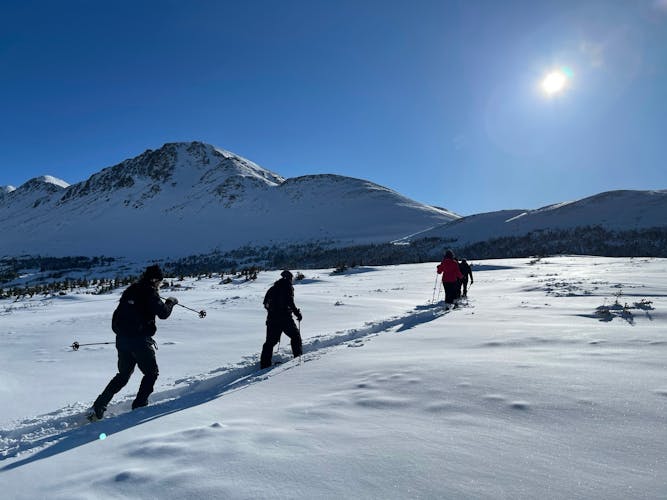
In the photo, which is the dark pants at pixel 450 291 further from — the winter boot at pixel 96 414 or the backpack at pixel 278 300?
the winter boot at pixel 96 414

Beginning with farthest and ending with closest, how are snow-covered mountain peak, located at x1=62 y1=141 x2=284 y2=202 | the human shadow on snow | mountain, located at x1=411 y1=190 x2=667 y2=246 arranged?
1. snow-covered mountain peak, located at x1=62 y1=141 x2=284 y2=202
2. mountain, located at x1=411 y1=190 x2=667 y2=246
3. the human shadow on snow

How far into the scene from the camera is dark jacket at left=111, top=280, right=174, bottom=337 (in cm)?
491

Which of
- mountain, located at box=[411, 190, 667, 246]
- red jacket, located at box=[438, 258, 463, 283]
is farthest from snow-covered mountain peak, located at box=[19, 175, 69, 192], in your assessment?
red jacket, located at box=[438, 258, 463, 283]

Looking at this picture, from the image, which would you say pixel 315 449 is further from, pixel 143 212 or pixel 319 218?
pixel 143 212

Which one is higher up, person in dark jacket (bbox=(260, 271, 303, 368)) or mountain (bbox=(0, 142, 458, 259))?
mountain (bbox=(0, 142, 458, 259))

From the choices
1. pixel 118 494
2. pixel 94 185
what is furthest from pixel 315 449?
pixel 94 185

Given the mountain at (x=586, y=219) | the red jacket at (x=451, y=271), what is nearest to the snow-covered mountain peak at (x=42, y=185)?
the mountain at (x=586, y=219)

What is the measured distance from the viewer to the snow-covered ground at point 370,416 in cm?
230

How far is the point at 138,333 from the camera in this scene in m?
4.95

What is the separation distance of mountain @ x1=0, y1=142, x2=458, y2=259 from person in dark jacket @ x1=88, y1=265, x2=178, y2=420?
6731cm

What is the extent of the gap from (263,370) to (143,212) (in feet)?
406

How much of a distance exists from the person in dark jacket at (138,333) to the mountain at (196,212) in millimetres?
67314

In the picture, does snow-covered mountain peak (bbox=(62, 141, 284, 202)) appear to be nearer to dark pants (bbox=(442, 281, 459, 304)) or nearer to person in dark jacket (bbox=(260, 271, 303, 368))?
dark pants (bbox=(442, 281, 459, 304))

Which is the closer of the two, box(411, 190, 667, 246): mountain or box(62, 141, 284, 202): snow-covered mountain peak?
box(411, 190, 667, 246): mountain
